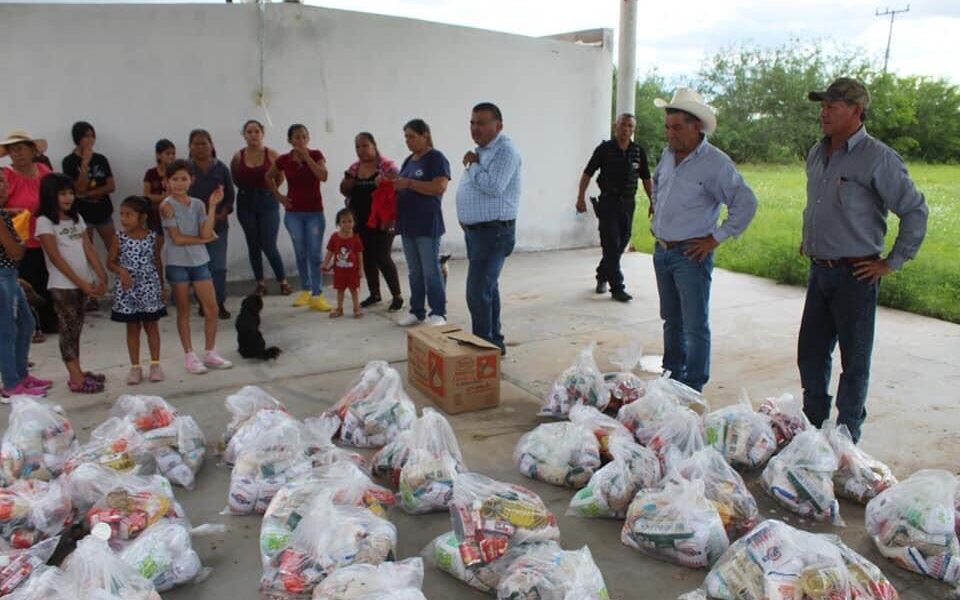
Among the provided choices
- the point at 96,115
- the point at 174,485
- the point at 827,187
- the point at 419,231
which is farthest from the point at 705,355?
the point at 96,115

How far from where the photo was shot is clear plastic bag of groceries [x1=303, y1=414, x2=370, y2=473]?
10.4ft

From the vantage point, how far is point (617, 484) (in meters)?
3.00

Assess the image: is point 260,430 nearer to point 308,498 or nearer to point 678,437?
point 308,498

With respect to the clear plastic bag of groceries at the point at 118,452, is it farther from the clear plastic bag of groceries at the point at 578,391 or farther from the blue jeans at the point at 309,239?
the blue jeans at the point at 309,239

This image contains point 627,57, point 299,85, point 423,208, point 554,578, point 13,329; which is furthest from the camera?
point 627,57

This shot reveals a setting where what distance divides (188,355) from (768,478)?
3591mm

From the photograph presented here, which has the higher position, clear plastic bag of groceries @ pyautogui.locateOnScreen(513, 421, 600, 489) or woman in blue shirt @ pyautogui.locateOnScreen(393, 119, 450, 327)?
woman in blue shirt @ pyautogui.locateOnScreen(393, 119, 450, 327)

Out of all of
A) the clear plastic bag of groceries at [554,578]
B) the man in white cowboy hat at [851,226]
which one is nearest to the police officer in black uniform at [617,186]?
the man in white cowboy hat at [851,226]

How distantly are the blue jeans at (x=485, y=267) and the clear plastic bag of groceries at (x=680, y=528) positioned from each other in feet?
7.46

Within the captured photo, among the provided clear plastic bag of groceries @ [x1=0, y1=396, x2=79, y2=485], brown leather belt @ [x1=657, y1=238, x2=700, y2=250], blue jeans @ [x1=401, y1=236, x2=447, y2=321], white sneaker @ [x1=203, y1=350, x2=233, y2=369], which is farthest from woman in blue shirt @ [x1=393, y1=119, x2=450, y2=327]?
clear plastic bag of groceries @ [x1=0, y1=396, x2=79, y2=485]

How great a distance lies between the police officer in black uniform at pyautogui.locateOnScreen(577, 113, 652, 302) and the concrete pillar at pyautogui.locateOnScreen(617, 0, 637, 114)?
2.56 m

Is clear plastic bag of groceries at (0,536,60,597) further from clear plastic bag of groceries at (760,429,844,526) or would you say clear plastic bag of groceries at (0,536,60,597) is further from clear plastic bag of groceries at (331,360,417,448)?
clear plastic bag of groceries at (760,429,844,526)

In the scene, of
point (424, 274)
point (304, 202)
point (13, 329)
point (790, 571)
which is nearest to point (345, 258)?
point (304, 202)

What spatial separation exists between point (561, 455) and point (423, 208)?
266 cm
